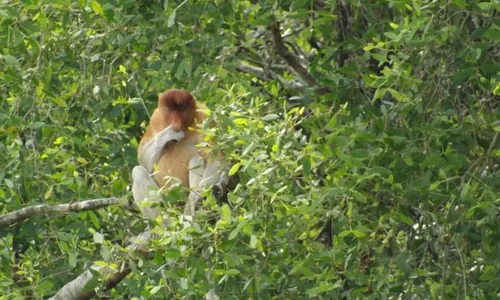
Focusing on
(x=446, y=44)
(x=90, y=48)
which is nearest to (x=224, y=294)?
(x=446, y=44)

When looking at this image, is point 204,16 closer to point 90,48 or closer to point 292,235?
point 90,48

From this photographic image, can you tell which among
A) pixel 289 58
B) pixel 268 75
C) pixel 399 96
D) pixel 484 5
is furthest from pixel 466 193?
pixel 268 75

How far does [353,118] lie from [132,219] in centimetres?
107

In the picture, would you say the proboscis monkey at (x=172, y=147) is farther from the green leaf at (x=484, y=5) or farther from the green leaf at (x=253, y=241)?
the green leaf at (x=484, y=5)

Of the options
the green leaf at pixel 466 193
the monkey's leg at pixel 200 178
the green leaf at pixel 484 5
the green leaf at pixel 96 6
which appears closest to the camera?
the green leaf at pixel 466 193

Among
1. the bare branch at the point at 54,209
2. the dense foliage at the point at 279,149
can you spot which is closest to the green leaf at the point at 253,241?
the dense foliage at the point at 279,149

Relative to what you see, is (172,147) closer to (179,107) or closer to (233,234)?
(179,107)

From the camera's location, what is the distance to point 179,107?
722 cm

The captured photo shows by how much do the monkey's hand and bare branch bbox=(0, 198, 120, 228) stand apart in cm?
106

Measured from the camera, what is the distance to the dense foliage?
18.1 feet

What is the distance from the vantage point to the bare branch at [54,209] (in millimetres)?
6155

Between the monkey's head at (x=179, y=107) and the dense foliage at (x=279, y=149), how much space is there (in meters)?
0.08

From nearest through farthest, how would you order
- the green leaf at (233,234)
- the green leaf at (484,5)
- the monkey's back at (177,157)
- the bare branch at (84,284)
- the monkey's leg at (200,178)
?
the green leaf at (233,234) < the green leaf at (484,5) < the monkey's leg at (200,178) < the bare branch at (84,284) < the monkey's back at (177,157)

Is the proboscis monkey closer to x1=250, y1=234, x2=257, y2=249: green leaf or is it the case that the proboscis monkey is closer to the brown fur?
the brown fur
